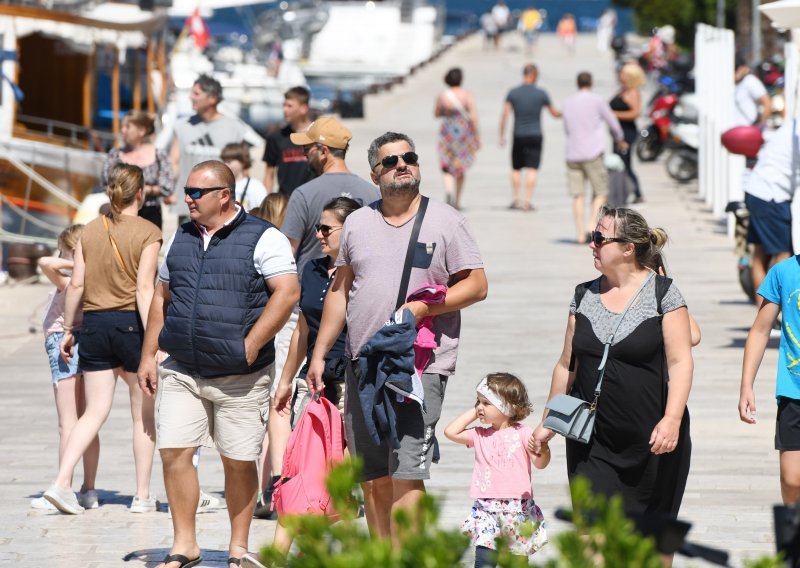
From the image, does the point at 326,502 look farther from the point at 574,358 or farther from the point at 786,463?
the point at 786,463

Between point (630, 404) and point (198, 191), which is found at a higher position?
point (198, 191)

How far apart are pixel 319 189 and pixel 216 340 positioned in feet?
5.01

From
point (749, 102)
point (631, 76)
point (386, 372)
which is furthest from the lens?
point (631, 76)

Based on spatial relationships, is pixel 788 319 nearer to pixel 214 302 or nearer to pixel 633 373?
pixel 633 373

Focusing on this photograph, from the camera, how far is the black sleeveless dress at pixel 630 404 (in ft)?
18.3

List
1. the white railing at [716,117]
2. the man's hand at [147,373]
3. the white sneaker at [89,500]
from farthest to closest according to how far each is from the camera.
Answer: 1. the white railing at [716,117]
2. the white sneaker at [89,500]
3. the man's hand at [147,373]

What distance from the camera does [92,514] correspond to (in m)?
7.84

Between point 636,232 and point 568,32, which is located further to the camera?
point 568,32

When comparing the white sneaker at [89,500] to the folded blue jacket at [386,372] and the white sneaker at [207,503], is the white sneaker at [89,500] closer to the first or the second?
the white sneaker at [207,503]

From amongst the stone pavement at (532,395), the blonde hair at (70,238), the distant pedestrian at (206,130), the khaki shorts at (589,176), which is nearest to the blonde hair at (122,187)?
the blonde hair at (70,238)

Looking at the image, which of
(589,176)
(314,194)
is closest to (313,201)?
(314,194)

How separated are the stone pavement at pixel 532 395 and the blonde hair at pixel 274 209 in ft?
4.78

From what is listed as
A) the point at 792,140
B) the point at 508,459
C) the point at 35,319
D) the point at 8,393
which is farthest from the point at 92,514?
the point at 35,319

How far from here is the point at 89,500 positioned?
797 cm
